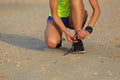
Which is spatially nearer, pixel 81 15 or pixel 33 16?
pixel 81 15

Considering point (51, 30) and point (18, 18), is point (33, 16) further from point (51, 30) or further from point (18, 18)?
point (51, 30)

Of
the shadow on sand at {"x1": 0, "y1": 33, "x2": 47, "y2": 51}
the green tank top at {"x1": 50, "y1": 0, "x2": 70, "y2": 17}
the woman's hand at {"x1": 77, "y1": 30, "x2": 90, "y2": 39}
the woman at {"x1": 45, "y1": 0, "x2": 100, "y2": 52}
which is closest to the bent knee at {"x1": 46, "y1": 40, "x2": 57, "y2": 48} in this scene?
the woman at {"x1": 45, "y1": 0, "x2": 100, "y2": 52}

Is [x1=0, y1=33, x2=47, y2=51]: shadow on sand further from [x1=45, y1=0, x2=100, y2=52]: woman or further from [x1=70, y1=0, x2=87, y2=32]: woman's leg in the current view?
[x1=70, y1=0, x2=87, y2=32]: woman's leg

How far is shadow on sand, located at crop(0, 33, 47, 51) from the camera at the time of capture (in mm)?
7012

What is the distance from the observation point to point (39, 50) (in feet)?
21.7

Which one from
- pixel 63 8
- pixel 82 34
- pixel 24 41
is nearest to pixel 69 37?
pixel 82 34

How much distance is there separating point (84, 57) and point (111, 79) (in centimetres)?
120

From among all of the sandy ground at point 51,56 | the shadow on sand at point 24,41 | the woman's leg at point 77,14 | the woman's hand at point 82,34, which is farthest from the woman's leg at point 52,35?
the woman's hand at point 82,34

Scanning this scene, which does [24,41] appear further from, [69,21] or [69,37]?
[69,37]

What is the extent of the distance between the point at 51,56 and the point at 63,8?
0.80 meters

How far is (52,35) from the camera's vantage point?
6453 mm

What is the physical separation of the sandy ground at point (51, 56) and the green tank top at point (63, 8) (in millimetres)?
589

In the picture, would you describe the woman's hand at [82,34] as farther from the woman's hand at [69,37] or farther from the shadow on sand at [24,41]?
the shadow on sand at [24,41]

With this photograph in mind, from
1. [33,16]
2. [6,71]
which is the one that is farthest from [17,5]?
[6,71]
